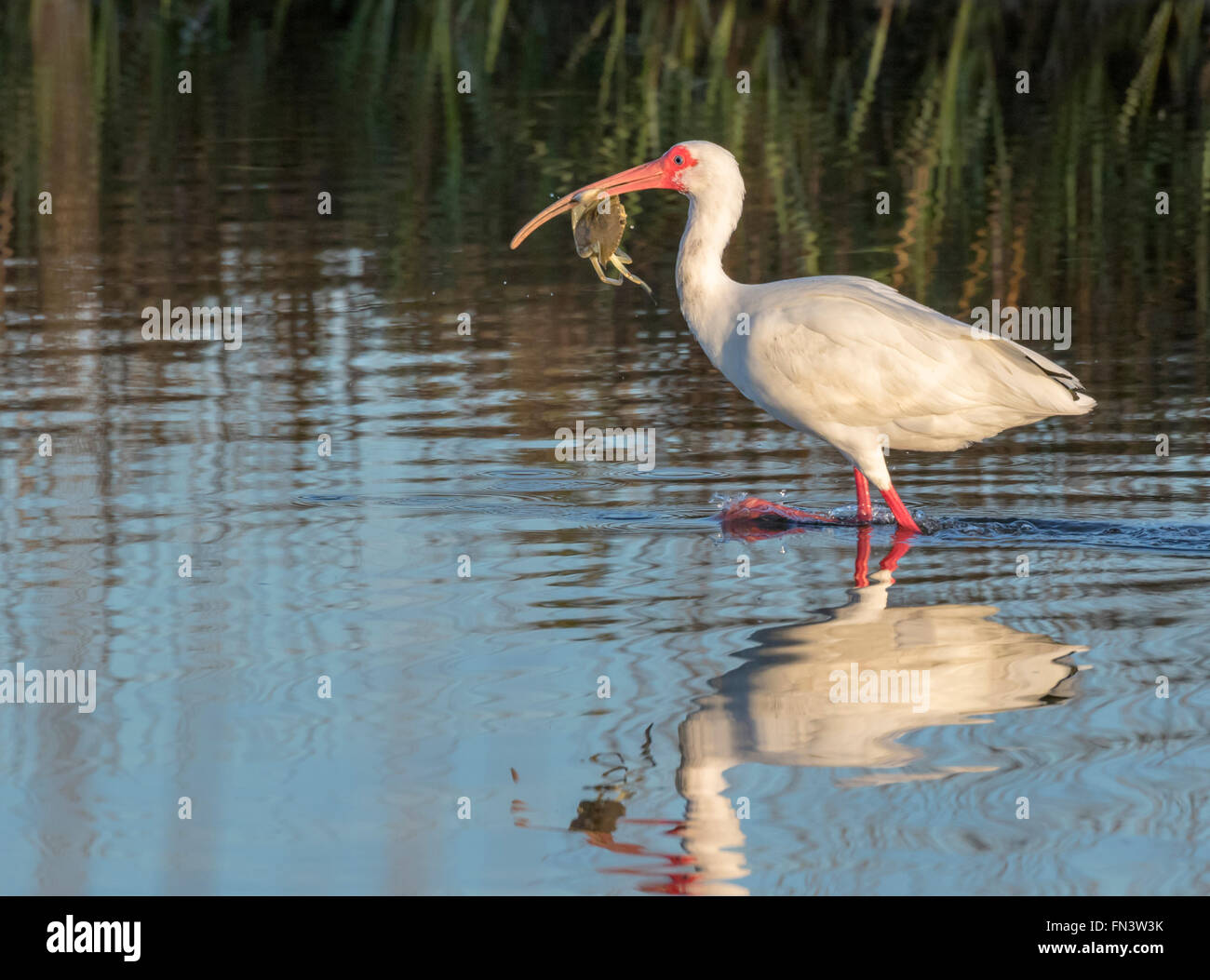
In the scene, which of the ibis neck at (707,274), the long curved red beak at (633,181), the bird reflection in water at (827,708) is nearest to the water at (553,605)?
the bird reflection in water at (827,708)

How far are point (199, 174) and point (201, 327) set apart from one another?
7.00 meters

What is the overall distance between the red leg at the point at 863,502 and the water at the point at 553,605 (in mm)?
289

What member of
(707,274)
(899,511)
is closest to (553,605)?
(899,511)

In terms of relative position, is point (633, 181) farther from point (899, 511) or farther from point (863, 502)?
point (899, 511)

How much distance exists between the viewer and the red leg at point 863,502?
→ 9.14 meters

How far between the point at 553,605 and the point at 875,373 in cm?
193

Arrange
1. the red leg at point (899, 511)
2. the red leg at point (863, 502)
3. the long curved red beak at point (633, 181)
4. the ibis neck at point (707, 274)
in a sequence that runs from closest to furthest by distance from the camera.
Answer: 1. the red leg at point (899, 511)
2. the red leg at point (863, 502)
3. the ibis neck at point (707, 274)
4. the long curved red beak at point (633, 181)

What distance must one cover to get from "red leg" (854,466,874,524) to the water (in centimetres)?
29

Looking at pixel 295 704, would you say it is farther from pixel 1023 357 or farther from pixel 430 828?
pixel 1023 357

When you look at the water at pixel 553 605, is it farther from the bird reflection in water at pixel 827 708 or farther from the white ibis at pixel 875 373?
the white ibis at pixel 875 373

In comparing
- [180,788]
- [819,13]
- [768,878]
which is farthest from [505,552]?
[819,13]

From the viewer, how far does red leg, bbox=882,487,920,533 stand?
28.9 feet

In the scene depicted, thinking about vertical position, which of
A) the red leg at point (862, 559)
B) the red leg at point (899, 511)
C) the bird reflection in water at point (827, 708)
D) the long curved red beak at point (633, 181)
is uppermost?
the long curved red beak at point (633, 181)

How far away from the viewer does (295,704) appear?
667cm
